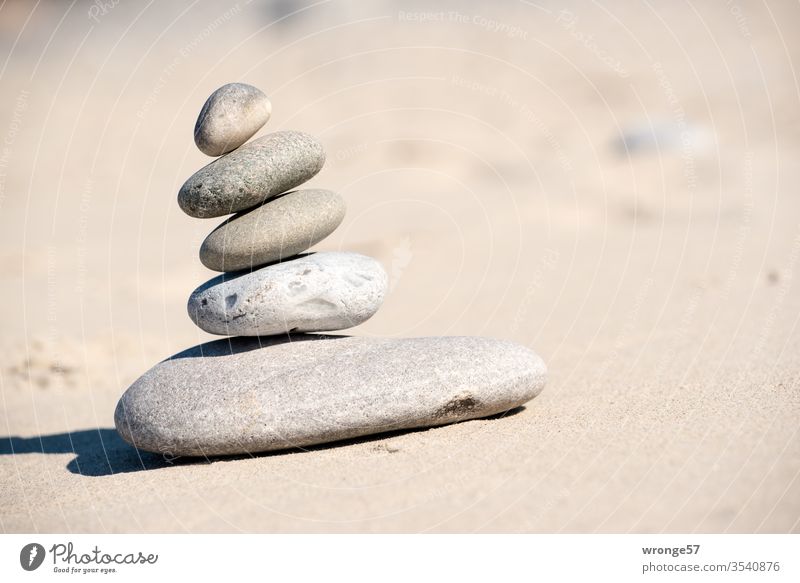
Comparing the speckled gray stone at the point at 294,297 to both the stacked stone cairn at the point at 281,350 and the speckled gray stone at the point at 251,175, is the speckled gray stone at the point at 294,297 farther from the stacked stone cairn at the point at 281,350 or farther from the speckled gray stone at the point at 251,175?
the speckled gray stone at the point at 251,175

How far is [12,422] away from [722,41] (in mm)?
32569

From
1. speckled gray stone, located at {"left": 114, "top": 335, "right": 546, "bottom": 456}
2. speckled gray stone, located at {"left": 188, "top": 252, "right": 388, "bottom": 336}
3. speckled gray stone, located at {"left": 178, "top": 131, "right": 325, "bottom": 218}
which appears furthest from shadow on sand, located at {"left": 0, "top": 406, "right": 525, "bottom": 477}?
speckled gray stone, located at {"left": 178, "top": 131, "right": 325, "bottom": 218}

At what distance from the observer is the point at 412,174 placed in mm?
25297

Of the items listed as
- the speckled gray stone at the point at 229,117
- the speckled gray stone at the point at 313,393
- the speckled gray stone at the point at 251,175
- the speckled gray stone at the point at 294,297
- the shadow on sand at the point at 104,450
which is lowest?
the shadow on sand at the point at 104,450

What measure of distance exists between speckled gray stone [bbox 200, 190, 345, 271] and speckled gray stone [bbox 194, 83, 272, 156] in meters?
0.67

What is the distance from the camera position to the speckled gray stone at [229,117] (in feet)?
21.9

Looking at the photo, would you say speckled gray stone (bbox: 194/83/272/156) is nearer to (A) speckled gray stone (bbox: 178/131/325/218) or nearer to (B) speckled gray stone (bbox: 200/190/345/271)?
(A) speckled gray stone (bbox: 178/131/325/218)

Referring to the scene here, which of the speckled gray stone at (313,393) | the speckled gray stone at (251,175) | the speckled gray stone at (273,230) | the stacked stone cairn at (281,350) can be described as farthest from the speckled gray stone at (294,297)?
the speckled gray stone at (251,175)

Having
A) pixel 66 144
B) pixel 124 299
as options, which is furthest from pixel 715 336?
pixel 66 144

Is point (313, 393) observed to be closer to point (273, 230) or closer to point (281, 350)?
point (281, 350)

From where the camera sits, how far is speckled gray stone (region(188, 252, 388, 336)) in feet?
21.9

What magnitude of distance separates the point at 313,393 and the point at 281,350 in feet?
2.40

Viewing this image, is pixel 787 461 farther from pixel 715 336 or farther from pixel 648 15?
pixel 648 15

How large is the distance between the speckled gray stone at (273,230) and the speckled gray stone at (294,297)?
0.14m
